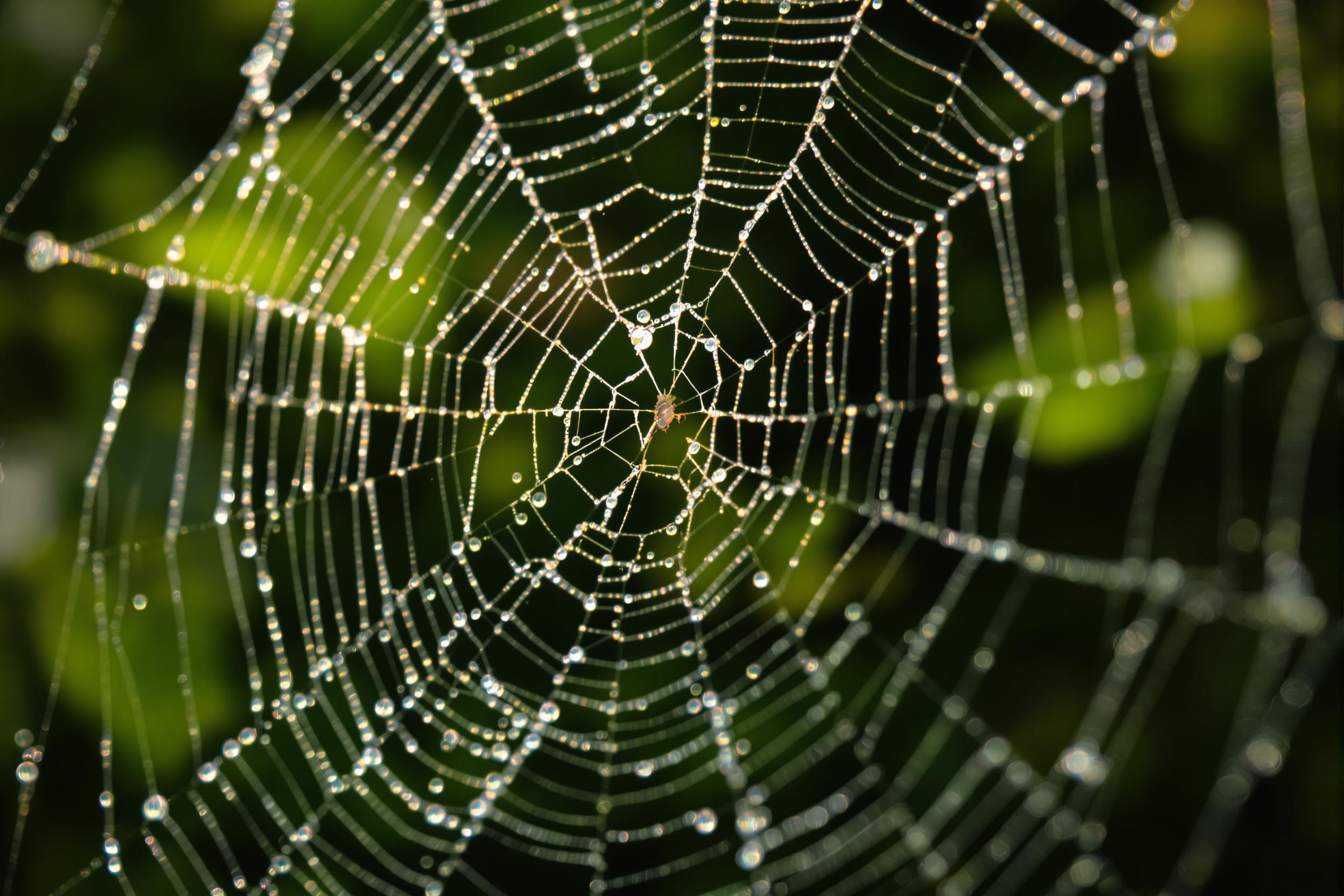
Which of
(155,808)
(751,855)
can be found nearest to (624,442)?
(751,855)

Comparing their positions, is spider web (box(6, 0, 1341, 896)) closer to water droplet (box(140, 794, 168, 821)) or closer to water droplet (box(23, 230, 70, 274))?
water droplet (box(140, 794, 168, 821))

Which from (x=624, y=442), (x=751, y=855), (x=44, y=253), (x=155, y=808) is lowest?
(x=751, y=855)

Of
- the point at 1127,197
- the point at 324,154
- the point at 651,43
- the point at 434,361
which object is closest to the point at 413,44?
the point at 324,154

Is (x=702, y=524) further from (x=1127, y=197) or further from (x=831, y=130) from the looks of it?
(x=1127, y=197)

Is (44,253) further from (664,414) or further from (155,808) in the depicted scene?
(664,414)

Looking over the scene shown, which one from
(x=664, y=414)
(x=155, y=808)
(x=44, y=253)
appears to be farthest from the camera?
(x=664, y=414)

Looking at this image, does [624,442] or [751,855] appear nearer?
[751,855]
